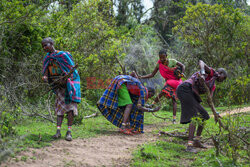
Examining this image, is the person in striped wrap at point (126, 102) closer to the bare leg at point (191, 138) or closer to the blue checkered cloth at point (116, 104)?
the blue checkered cloth at point (116, 104)

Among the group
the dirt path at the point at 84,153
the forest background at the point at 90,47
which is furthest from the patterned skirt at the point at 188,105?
the dirt path at the point at 84,153

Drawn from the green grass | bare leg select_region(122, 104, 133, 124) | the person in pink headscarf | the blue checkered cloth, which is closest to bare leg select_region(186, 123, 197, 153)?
the green grass

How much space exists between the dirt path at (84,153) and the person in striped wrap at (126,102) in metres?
0.76

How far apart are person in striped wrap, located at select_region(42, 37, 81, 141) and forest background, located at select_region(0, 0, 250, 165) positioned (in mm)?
758

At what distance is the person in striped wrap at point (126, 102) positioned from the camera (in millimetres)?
6750

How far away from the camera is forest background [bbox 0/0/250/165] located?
21.5 ft

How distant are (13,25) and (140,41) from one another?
457 inches

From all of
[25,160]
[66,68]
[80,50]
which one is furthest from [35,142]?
[80,50]

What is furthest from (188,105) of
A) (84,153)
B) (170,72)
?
(170,72)

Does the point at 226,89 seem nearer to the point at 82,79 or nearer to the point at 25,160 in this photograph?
the point at 82,79

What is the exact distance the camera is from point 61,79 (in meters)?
5.42

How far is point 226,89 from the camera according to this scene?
13.5m

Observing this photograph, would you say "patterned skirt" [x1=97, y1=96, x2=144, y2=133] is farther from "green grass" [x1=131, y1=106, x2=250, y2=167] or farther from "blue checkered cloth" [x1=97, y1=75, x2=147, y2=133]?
"green grass" [x1=131, y1=106, x2=250, y2=167]

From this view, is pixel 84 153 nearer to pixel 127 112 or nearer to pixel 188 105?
pixel 188 105
